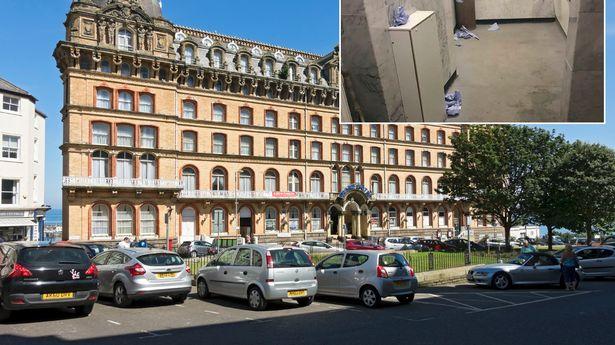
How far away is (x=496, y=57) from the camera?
1462 centimetres

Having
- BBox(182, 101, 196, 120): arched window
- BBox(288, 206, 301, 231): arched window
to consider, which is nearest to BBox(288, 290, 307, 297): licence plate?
BBox(182, 101, 196, 120): arched window

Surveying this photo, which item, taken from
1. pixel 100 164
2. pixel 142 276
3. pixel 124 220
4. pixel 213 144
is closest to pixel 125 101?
pixel 100 164

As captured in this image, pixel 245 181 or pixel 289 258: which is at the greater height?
pixel 245 181

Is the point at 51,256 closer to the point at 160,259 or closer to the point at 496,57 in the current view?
the point at 160,259

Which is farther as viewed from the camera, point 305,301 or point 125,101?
point 125,101

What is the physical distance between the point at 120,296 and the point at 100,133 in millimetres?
32247

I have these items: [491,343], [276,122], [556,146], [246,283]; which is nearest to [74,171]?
[276,122]

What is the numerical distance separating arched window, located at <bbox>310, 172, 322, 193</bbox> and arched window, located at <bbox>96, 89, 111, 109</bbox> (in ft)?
68.7

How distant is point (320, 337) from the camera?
1015cm

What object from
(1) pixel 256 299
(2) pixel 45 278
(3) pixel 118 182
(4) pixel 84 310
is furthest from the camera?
(3) pixel 118 182

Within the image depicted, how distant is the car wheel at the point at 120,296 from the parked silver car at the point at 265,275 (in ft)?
7.74

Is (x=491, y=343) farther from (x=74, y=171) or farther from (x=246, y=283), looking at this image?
(x=74, y=171)

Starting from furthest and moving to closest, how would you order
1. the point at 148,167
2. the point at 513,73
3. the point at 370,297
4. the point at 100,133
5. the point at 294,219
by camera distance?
the point at 294,219 → the point at 148,167 → the point at 100,133 → the point at 513,73 → the point at 370,297

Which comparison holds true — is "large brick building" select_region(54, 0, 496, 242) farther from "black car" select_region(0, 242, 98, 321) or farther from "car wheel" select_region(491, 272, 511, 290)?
"black car" select_region(0, 242, 98, 321)
